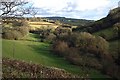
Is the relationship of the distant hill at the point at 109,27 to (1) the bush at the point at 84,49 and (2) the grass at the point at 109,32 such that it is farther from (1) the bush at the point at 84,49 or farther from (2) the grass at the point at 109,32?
(1) the bush at the point at 84,49

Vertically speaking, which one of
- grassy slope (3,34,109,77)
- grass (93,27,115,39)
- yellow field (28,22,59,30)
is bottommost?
grassy slope (3,34,109,77)

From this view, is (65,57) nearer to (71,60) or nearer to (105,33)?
(71,60)

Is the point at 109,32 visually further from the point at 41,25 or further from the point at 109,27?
the point at 41,25

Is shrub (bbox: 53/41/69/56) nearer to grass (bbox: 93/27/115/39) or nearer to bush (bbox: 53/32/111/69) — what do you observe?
bush (bbox: 53/32/111/69)

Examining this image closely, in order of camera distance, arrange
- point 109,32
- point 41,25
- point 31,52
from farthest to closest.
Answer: point 41,25
point 109,32
point 31,52

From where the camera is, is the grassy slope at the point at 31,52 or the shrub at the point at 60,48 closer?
the grassy slope at the point at 31,52

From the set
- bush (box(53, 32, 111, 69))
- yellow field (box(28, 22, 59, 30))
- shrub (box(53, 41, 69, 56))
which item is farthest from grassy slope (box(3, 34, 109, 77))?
yellow field (box(28, 22, 59, 30))

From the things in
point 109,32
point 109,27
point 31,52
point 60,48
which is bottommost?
point 31,52

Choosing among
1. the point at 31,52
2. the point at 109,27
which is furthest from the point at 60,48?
the point at 109,27

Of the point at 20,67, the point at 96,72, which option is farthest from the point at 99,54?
the point at 20,67

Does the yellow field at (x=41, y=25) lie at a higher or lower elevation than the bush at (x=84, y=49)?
higher

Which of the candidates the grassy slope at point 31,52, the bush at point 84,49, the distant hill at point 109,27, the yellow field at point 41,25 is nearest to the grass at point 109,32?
the distant hill at point 109,27

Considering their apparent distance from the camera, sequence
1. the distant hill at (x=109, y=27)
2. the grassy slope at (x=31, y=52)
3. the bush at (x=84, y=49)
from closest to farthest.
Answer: the bush at (x=84, y=49)
the grassy slope at (x=31, y=52)
the distant hill at (x=109, y=27)

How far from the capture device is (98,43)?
80938mm
